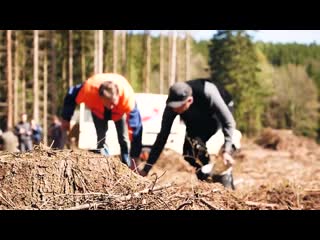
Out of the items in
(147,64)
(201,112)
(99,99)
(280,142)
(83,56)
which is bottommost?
(280,142)

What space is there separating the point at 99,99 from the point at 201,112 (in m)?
1.43

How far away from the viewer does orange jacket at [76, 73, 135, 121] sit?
870cm

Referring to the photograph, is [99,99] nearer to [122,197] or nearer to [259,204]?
[259,204]

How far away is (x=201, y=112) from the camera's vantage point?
27.5 ft

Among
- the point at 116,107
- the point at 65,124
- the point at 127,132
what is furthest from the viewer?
the point at 65,124

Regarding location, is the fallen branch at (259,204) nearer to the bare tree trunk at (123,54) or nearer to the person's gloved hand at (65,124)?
the person's gloved hand at (65,124)

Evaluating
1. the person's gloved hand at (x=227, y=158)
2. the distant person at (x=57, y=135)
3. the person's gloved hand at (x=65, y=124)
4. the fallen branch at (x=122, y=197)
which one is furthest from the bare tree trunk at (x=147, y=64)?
the fallen branch at (x=122, y=197)

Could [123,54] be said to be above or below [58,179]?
above

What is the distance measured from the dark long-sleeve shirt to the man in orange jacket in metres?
0.54

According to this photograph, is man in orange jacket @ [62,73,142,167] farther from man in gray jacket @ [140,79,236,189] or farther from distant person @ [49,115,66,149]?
distant person @ [49,115,66,149]

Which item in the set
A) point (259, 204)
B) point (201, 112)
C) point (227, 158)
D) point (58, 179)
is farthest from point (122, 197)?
point (201, 112)

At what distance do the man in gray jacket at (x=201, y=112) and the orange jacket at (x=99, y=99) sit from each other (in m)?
0.62

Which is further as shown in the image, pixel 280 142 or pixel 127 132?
pixel 280 142
